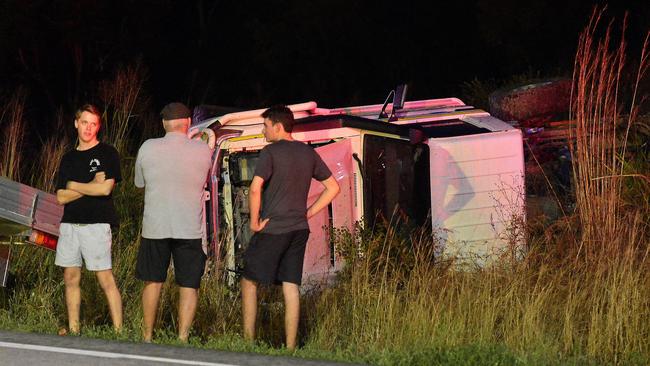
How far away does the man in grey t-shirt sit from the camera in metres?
8.69

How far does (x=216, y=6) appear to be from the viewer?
91.9ft

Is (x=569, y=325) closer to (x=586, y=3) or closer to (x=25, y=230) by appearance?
(x=25, y=230)

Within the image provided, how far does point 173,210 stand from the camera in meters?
8.69

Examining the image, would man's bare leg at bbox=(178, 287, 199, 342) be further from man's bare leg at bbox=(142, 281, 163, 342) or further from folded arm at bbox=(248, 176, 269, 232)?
folded arm at bbox=(248, 176, 269, 232)

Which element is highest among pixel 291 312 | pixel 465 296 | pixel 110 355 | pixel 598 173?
pixel 598 173

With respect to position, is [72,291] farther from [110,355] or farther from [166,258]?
[110,355]

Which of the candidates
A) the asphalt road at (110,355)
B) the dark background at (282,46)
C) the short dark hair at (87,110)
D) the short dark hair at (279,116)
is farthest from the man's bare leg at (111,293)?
the dark background at (282,46)

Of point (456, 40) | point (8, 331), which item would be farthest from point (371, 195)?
point (456, 40)

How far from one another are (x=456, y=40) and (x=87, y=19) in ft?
21.2

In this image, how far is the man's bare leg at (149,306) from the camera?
8.73 metres

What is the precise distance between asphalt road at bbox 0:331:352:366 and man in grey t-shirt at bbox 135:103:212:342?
72cm

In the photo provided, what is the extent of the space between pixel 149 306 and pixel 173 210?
0.64m

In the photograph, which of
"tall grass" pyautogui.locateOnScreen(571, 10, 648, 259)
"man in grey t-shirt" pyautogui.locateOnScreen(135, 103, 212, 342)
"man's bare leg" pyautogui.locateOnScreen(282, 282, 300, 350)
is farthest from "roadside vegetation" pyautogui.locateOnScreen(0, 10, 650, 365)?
"man in grey t-shirt" pyautogui.locateOnScreen(135, 103, 212, 342)

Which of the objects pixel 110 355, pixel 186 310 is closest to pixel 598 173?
pixel 186 310
